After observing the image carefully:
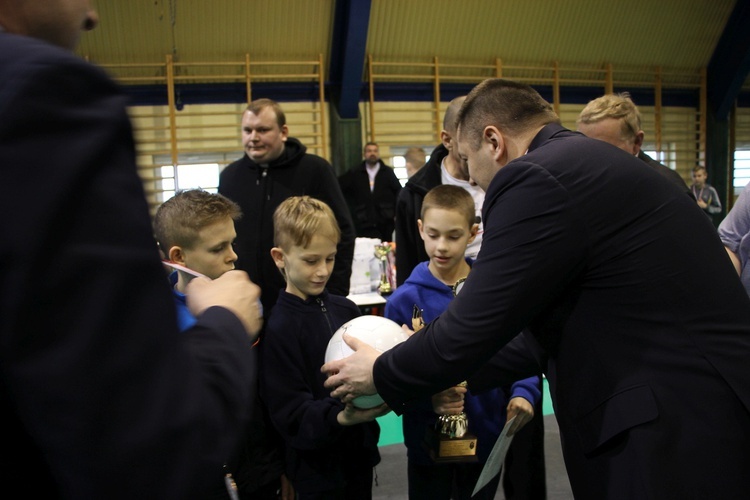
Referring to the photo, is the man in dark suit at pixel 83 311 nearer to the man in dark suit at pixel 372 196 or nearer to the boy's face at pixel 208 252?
the boy's face at pixel 208 252

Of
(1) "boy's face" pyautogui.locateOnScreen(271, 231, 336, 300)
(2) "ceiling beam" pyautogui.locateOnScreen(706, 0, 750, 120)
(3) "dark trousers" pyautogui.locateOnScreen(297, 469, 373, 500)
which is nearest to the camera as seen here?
(3) "dark trousers" pyautogui.locateOnScreen(297, 469, 373, 500)

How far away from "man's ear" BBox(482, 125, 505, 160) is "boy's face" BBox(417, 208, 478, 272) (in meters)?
0.85

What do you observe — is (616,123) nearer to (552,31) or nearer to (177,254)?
(177,254)

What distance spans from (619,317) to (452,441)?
905 mm

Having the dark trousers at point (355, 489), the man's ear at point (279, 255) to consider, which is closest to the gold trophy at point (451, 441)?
the dark trousers at point (355, 489)

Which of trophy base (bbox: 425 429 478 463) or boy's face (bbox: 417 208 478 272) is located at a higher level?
boy's face (bbox: 417 208 478 272)

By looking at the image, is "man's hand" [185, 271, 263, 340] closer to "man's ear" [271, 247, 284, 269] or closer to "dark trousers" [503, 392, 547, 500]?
"man's ear" [271, 247, 284, 269]

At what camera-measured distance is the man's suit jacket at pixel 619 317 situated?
1.41m

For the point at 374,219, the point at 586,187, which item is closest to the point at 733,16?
the point at 374,219

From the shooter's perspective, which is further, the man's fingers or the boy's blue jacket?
the boy's blue jacket

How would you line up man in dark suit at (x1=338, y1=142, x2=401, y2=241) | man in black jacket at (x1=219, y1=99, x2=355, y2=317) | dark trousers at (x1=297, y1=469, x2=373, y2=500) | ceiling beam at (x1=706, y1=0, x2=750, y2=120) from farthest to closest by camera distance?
1. ceiling beam at (x1=706, y1=0, x2=750, y2=120)
2. man in dark suit at (x1=338, y1=142, x2=401, y2=241)
3. man in black jacket at (x1=219, y1=99, x2=355, y2=317)
4. dark trousers at (x1=297, y1=469, x2=373, y2=500)

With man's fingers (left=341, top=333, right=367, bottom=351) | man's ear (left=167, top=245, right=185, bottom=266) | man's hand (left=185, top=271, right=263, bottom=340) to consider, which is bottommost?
man's fingers (left=341, top=333, right=367, bottom=351)

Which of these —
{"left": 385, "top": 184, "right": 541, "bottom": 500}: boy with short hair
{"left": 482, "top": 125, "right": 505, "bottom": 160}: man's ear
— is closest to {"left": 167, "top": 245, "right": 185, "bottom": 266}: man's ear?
{"left": 385, "top": 184, "right": 541, "bottom": 500}: boy with short hair

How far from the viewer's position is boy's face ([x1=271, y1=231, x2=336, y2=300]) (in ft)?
7.86
